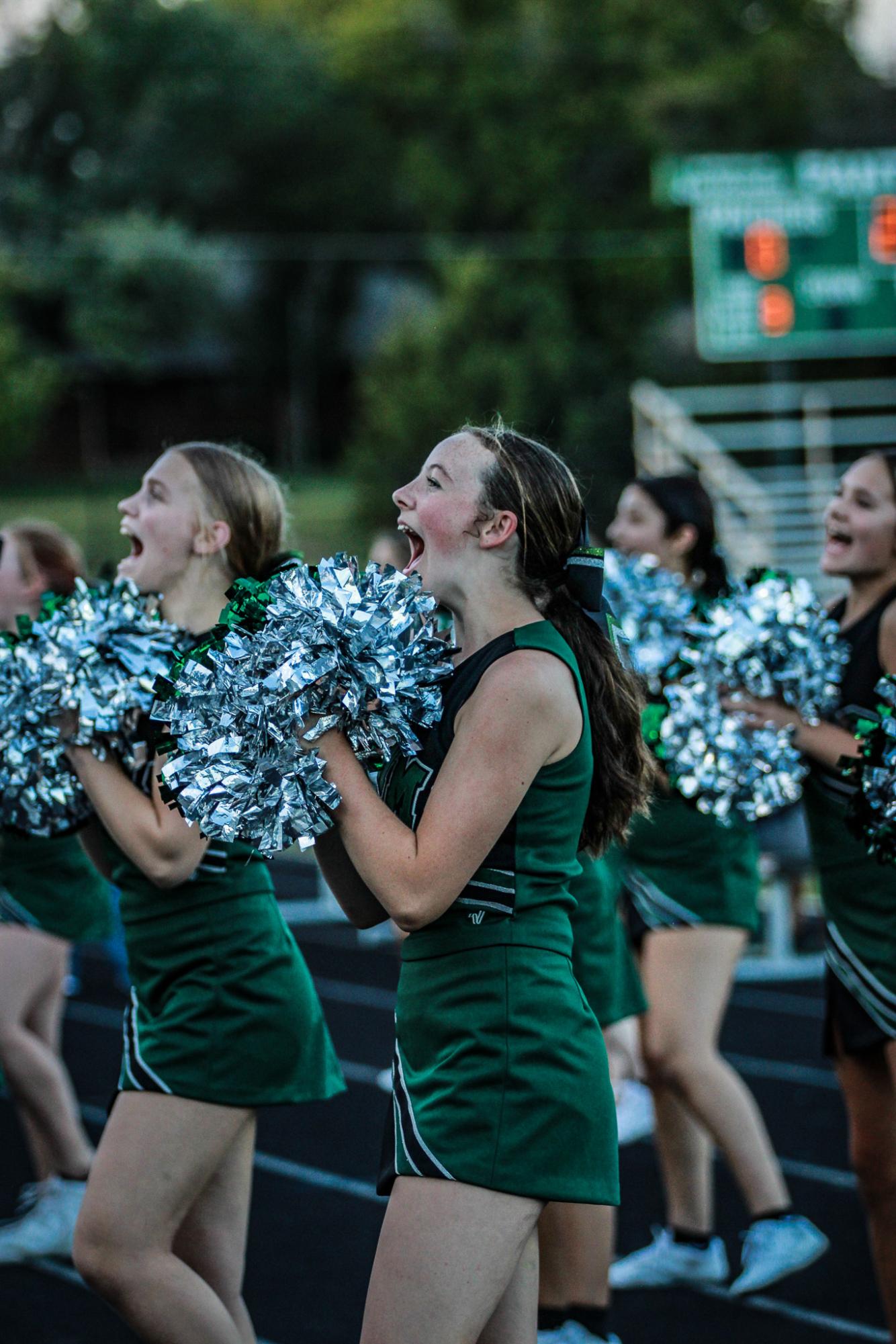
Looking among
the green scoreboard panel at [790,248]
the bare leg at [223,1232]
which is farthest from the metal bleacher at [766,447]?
the bare leg at [223,1232]

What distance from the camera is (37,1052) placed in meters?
4.35

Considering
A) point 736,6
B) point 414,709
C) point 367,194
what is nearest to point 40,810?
point 414,709

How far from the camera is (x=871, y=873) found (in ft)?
10.7

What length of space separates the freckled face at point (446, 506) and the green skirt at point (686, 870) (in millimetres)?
1953

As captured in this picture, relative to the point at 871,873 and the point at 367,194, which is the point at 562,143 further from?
the point at 871,873

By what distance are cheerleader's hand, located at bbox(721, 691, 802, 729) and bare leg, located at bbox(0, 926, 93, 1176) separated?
2057mm

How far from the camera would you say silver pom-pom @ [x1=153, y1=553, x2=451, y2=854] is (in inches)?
85.4

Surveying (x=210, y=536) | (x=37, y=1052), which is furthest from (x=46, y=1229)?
(x=210, y=536)

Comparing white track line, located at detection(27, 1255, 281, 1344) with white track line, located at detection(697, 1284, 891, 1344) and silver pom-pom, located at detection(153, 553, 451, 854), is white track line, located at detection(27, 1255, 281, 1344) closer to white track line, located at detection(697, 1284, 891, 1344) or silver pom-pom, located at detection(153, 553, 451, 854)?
white track line, located at detection(697, 1284, 891, 1344)

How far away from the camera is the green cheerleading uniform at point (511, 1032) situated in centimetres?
218

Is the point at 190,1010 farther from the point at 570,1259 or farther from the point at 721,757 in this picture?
the point at 721,757

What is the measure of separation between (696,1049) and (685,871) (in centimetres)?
44

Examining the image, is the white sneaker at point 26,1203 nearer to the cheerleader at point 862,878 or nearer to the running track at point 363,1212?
the running track at point 363,1212

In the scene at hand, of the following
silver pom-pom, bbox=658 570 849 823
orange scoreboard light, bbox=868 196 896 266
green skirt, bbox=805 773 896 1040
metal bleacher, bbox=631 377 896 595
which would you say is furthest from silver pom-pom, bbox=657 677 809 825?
orange scoreboard light, bbox=868 196 896 266
